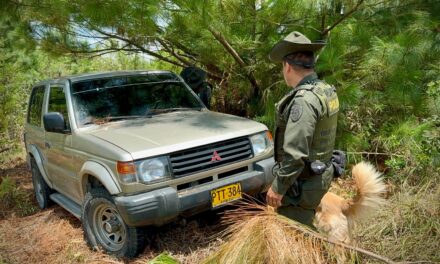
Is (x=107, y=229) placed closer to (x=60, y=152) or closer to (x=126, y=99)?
(x=60, y=152)

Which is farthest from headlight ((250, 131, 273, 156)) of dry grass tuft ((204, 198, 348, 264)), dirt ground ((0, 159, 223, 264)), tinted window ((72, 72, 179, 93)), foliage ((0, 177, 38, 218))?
foliage ((0, 177, 38, 218))

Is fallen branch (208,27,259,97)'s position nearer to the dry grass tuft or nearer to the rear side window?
the rear side window

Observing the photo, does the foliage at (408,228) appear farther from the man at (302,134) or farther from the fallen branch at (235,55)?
the fallen branch at (235,55)

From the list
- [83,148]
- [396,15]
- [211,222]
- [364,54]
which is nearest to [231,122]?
[211,222]

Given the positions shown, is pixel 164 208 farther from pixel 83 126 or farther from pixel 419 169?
pixel 419 169

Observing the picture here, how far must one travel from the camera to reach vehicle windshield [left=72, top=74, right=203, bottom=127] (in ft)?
14.6

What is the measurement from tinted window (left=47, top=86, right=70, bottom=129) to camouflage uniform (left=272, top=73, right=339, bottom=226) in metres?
2.62

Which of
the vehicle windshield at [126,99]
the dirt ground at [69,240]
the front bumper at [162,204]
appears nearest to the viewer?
the front bumper at [162,204]

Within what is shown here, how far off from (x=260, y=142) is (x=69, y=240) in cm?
229

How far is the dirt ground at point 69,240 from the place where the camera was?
3.84 m

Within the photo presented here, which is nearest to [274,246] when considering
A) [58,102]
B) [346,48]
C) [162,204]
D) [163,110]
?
[162,204]

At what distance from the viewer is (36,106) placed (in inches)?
223

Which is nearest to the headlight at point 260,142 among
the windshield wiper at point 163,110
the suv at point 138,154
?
the suv at point 138,154

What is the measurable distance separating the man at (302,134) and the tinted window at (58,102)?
2.61 metres
